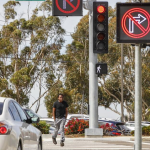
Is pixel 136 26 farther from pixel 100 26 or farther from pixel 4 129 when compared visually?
pixel 100 26

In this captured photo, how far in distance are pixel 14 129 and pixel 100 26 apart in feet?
34.7

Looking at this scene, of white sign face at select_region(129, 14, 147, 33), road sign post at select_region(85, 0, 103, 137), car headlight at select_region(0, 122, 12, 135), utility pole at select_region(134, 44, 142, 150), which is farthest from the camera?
road sign post at select_region(85, 0, 103, 137)

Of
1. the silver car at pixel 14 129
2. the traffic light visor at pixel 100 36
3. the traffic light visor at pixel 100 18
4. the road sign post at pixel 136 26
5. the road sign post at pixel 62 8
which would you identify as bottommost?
the silver car at pixel 14 129

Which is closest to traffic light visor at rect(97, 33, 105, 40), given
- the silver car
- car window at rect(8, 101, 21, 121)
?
the silver car

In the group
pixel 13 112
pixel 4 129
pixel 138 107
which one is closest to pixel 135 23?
pixel 138 107

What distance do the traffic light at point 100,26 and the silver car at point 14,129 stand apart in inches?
326

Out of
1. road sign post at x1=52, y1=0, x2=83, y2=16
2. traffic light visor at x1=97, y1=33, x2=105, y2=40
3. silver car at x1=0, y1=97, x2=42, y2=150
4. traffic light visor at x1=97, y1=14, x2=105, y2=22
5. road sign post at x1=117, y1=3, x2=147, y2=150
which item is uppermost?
road sign post at x1=52, y1=0, x2=83, y2=16

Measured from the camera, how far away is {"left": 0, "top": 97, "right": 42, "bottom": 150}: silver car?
7.83 meters

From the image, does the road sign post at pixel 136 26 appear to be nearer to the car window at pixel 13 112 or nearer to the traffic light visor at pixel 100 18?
the car window at pixel 13 112

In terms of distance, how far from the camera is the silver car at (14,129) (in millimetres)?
7832

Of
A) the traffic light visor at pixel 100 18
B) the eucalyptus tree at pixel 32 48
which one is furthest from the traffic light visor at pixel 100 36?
the eucalyptus tree at pixel 32 48

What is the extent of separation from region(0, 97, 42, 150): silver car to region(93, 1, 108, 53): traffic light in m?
8.29

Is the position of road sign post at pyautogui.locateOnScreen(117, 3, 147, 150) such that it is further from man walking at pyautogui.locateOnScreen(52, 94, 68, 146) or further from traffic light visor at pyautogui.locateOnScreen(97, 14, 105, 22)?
traffic light visor at pyautogui.locateOnScreen(97, 14, 105, 22)

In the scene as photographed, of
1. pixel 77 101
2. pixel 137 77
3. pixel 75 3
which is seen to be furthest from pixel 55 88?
pixel 137 77
